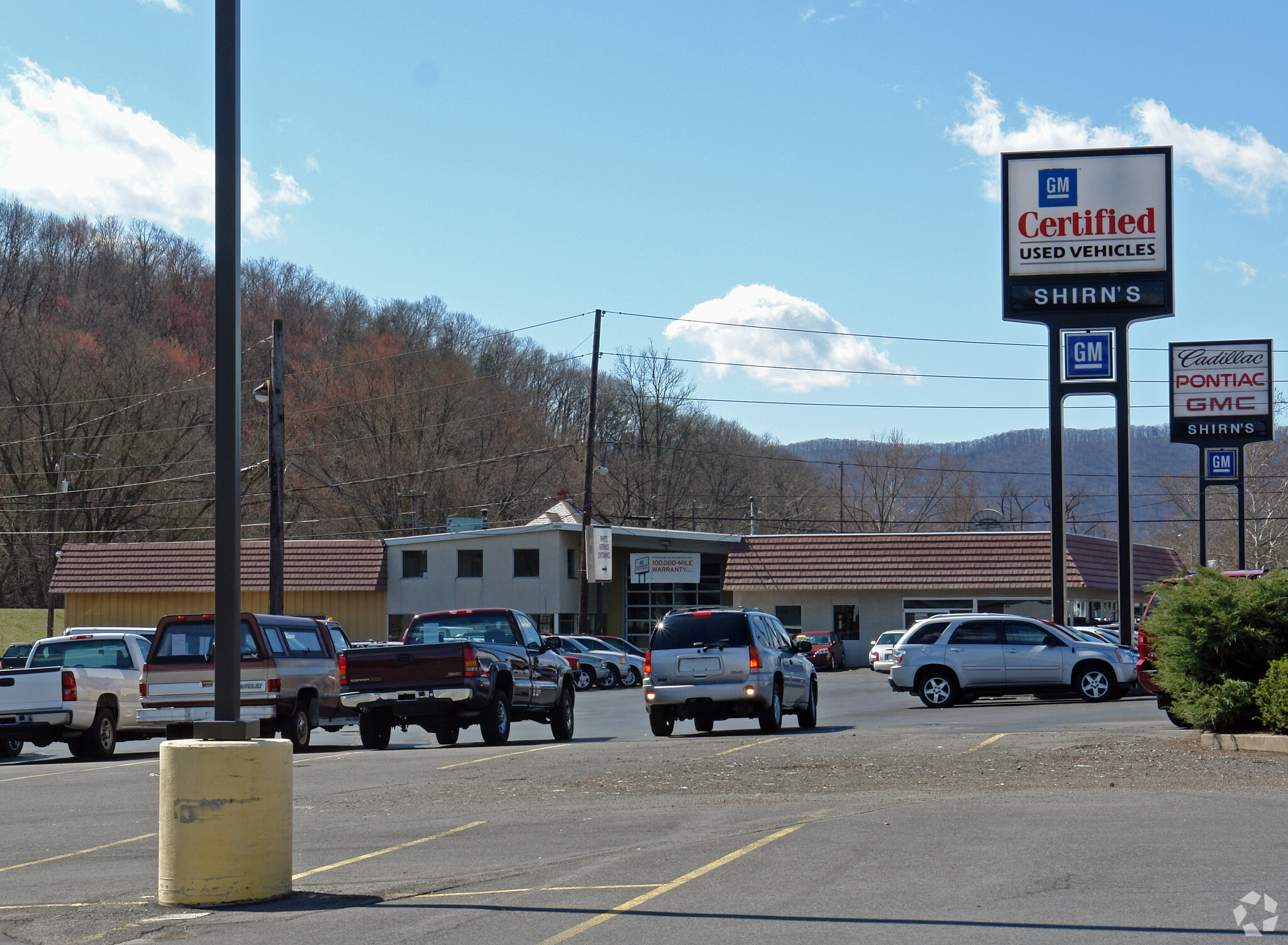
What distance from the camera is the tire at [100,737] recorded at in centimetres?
1897

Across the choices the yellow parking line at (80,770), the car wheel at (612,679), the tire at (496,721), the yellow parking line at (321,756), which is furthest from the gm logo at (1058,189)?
the yellow parking line at (80,770)

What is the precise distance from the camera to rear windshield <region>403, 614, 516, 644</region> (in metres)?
19.7

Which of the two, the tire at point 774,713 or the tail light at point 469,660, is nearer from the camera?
the tail light at point 469,660

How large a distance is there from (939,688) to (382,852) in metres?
17.3

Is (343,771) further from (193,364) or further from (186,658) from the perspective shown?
(193,364)

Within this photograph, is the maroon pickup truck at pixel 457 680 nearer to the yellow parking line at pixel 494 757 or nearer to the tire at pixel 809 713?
the yellow parking line at pixel 494 757

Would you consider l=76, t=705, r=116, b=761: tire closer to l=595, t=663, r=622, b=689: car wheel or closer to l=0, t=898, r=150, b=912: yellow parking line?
l=0, t=898, r=150, b=912: yellow parking line

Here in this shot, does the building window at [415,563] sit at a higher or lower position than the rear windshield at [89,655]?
higher

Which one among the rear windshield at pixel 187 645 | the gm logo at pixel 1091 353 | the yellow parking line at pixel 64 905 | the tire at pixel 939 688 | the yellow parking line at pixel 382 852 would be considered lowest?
the tire at pixel 939 688

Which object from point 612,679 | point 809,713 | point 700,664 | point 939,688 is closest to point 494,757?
point 700,664

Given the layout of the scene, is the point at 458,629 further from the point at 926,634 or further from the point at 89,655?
the point at 926,634

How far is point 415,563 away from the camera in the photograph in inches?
2031

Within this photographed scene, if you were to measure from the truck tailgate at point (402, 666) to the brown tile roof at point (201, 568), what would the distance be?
3247cm

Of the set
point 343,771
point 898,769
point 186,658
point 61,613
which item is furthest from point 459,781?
point 61,613
